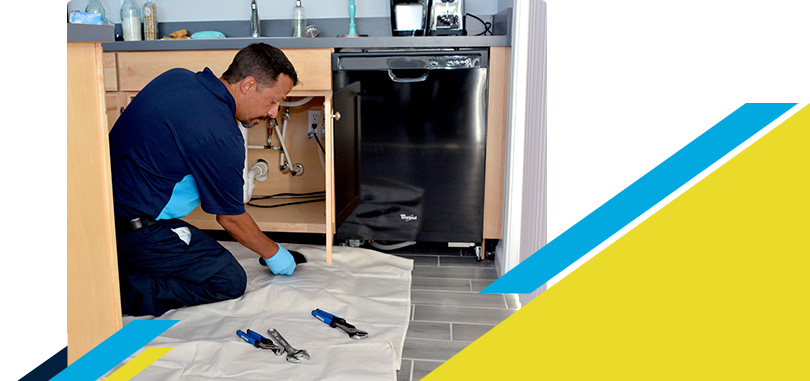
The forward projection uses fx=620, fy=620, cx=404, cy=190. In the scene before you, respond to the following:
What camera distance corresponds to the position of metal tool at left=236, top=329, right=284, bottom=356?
182 cm

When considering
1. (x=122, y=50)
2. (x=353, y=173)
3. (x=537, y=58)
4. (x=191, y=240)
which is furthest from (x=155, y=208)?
(x=537, y=58)

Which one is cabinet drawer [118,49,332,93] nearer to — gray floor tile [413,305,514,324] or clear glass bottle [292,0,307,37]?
clear glass bottle [292,0,307,37]

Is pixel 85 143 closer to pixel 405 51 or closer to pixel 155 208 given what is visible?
pixel 155 208

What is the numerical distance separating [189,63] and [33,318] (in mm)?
1945

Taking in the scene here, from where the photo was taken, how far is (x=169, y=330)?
1973mm

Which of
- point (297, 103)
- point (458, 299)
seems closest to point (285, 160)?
point (297, 103)

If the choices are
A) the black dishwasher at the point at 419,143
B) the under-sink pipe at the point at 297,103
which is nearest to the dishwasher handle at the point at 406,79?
the black dishwasher at the point at 419,143

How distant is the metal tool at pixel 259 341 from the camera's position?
1824 mm

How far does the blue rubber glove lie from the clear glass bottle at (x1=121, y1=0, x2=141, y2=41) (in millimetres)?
1632

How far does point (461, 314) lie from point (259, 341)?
2.31 feet

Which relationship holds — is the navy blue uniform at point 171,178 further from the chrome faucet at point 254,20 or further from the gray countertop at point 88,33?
the chrome faucet at point 254,20

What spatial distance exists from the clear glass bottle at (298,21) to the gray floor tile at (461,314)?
5.50ft

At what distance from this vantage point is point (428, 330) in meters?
2.03

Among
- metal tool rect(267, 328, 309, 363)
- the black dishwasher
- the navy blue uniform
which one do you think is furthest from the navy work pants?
the black dishwasher
